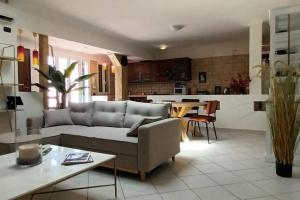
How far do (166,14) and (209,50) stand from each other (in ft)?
10.9

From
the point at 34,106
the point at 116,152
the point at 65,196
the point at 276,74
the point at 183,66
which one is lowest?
the point at 65,196

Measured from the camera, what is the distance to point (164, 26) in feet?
17.4

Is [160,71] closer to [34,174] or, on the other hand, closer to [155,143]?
[155,143]

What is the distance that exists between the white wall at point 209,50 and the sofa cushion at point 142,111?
4456mm

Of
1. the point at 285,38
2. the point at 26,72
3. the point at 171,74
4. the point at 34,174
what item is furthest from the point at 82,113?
the point at 171,74

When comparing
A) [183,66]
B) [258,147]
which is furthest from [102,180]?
[183,66]

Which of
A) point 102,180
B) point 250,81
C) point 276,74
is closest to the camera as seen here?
point 102,180

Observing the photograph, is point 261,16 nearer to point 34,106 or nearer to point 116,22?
point 116,22

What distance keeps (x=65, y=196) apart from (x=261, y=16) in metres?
4.91

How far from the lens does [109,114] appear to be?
3836 millimetres

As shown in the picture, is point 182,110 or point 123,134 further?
point 182,110

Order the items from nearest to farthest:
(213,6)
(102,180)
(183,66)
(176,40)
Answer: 1. (102,180)
2. (213,6)
3. (176,40)
4. (183,66)

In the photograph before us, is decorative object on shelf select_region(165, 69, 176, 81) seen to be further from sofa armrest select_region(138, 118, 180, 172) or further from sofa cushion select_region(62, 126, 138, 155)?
sofa cushion select_region(62, 126, 138, 155)

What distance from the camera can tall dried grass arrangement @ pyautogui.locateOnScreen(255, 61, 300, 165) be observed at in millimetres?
2602
